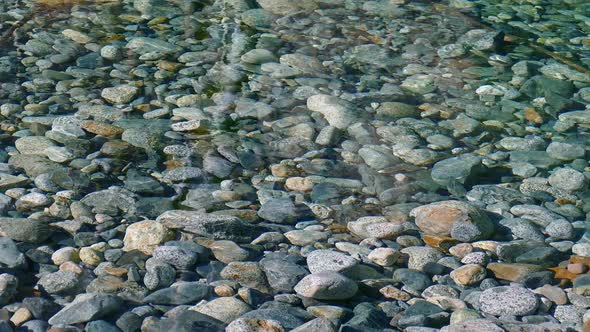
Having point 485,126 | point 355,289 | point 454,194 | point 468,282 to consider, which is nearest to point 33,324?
point 355,289

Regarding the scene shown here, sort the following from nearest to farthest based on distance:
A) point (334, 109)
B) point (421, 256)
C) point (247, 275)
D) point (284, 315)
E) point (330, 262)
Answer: point (284, 315) → point (247, 275) → point (330, 262) → point (421, 256) → point (334, 109)

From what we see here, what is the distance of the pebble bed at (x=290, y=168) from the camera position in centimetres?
302

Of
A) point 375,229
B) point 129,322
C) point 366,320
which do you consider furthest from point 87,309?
point 375,229

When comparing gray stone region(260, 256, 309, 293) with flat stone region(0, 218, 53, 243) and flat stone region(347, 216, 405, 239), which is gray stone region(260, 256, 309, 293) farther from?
flat stone region(0, 218, 53, 243)

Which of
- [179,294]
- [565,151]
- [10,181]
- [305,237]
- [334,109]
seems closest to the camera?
[179,294]

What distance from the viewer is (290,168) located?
13.4ft

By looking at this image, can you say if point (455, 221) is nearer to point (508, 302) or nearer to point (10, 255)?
point (508, 302)

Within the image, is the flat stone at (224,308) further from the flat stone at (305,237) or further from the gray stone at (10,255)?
the gray stone at (10,255)

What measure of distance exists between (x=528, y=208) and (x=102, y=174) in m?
1.86

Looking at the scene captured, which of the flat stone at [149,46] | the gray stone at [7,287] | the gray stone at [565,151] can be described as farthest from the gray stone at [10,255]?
the gray stone at [565,151]

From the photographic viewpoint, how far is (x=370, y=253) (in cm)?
336

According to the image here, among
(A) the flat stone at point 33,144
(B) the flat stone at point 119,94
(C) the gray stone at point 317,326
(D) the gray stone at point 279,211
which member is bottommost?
(B) the flat stone at point 119,94

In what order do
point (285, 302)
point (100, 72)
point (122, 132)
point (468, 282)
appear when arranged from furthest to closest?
point (100, 72) < point (122, 132) < point (468, 282) < point (285, 302)

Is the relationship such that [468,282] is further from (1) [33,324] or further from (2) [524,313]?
(1) [33,324]
